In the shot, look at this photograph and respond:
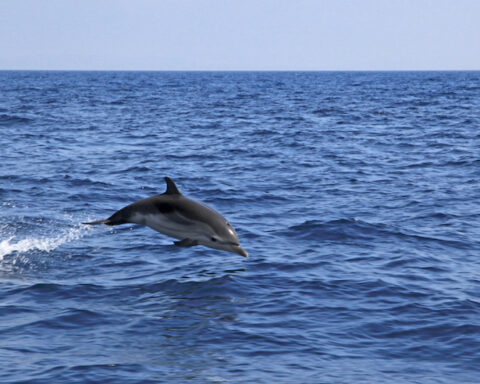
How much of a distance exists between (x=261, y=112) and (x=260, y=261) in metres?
40.4

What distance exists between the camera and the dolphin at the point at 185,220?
9.09 metres

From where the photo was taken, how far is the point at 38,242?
14.5 meters

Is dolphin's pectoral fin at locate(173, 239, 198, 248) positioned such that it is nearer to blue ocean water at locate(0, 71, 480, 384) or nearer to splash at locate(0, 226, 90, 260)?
blue ocean water at locate(0, 71, 480, 384)

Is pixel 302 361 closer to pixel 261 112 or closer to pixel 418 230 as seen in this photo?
pixel 418 230

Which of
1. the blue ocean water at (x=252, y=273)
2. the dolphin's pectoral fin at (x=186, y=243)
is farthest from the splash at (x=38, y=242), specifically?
the dolphin's pectoral fin at (x=186, y=243)

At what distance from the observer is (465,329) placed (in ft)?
32.2

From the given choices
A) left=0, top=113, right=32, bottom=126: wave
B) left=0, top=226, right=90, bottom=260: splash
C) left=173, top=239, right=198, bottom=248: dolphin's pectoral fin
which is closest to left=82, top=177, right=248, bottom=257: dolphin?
left=173, top=239, right=198, bottom=248: dolphin's pectoral fin

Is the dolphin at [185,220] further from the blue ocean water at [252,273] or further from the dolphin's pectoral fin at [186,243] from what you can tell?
the blue ocean water at [252,273]

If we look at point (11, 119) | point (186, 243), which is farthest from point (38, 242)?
point (11, 119)

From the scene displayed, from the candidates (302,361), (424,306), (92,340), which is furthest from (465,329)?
(92,340)

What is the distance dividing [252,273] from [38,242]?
474 cm

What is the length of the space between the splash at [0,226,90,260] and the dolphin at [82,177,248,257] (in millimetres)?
5295

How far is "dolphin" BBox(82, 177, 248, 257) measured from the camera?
29.8ft

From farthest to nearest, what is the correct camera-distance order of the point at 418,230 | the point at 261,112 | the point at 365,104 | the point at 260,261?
the point at 365,104 → the point at 261,112 → the point at 418,230 → the point at 260,261
